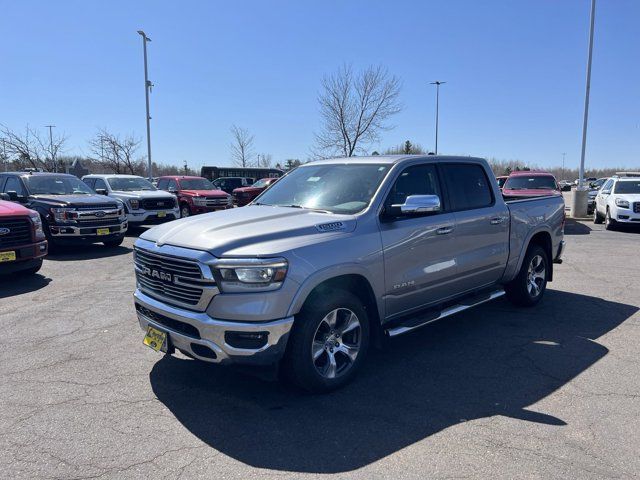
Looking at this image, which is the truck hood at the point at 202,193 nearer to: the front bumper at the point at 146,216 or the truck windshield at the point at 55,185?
the front bumper at the point at 146,216

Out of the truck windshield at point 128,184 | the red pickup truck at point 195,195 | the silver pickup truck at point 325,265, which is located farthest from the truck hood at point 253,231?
the red pickup truck at point 195,195

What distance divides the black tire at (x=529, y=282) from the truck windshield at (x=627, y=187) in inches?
472

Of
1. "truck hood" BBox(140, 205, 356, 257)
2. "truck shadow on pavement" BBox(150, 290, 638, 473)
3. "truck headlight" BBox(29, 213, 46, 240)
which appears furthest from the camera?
"truck headlight" BBox(29, 213, 46, 240)

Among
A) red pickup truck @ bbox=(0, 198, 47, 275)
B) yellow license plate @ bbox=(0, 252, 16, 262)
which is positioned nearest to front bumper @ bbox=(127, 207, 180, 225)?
red pickup truck @ bbox=(0, 198, 47, 275)

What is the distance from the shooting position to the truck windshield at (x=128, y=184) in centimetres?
1608

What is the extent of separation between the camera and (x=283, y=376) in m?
3.83

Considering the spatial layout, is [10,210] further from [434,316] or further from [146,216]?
[434,316]

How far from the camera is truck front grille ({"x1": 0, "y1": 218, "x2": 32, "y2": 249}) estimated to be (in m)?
7.84

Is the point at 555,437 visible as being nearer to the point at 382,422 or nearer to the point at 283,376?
the point at 382,422

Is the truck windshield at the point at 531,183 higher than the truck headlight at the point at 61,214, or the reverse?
the truck windshield at the point at 531,183

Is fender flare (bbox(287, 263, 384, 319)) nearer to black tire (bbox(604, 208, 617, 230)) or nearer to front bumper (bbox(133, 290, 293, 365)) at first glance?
front bumper (bbox(133, 290, 293, 365))

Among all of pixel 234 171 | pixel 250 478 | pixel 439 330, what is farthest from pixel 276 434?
pixel 234 171

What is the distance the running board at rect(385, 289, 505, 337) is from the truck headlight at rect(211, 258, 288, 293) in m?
1.34

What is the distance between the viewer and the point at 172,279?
377 cm
